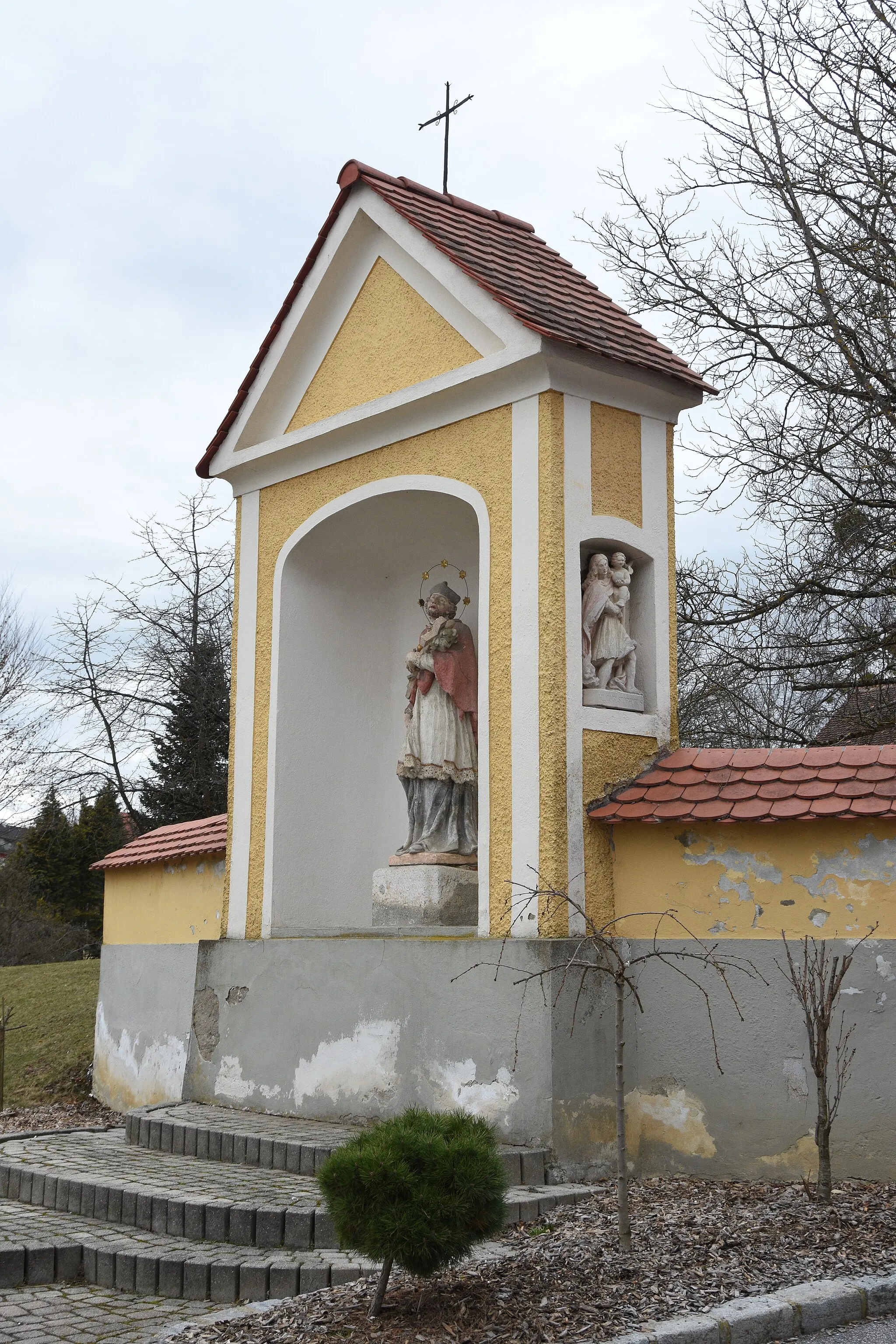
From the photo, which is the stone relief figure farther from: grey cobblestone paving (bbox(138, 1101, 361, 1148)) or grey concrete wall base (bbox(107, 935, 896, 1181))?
grey cobblestone paving (bbox(138, 1101, 361, 1148))

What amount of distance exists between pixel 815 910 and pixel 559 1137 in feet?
5.44

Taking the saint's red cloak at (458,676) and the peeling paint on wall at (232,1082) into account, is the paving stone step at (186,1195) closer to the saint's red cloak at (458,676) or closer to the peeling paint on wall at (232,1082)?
the peeling paint on wall at (232,1082)

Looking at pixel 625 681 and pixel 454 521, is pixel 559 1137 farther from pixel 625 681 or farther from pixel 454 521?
pixel 454 521

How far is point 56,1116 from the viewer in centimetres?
1146

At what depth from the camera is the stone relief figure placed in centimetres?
752

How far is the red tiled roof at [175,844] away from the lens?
33.2 feet

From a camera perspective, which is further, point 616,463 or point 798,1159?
point 616,463

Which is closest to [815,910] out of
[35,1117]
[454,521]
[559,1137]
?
[559,1137]

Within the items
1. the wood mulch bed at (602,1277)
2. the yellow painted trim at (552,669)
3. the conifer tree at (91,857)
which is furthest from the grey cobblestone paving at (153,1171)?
the conifer tree at (91,857)

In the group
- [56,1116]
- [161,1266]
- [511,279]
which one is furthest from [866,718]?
[56,1116]

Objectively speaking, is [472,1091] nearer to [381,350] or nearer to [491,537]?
[491,537]

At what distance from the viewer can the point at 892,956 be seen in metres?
6.27

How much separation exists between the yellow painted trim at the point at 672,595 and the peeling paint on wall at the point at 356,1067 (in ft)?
7.42

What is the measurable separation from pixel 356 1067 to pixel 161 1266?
217 centimetres
